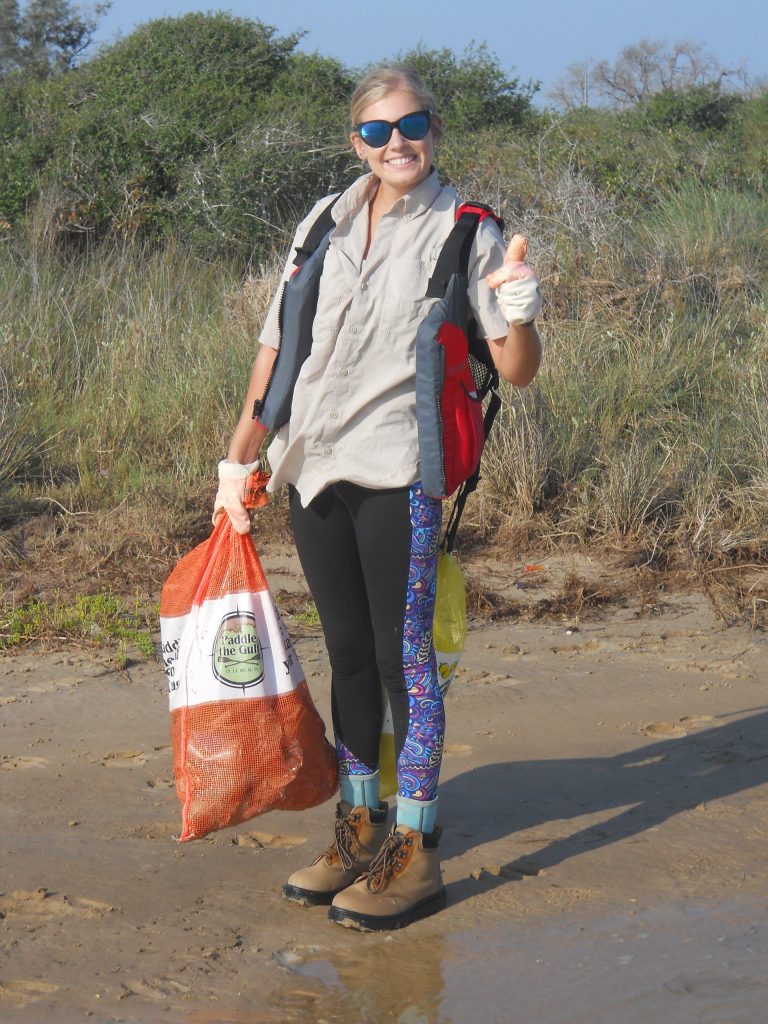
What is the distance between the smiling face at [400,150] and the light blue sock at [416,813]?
57.6 inches

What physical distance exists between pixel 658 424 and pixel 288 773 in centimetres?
440

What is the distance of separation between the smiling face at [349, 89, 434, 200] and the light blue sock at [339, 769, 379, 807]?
4.79ft

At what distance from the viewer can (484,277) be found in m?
2.82

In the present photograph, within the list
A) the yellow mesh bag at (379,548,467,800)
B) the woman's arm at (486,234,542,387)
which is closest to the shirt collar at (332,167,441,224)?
the woman's arm at (486,234,542,387)

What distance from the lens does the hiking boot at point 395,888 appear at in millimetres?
3025

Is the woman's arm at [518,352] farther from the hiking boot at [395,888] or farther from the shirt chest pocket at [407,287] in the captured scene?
the hiking boot at [395,888]

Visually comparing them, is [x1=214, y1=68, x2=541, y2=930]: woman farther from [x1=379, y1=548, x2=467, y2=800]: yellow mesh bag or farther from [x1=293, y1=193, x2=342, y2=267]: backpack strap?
[x1=379, y1=548, x2=467, y2=800]: yellow mesh bag

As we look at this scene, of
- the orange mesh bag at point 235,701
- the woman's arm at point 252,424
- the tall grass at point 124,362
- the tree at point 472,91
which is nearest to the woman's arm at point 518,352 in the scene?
the woman's arm at point 252,424

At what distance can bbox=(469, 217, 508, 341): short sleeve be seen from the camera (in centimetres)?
283

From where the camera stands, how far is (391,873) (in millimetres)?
3072

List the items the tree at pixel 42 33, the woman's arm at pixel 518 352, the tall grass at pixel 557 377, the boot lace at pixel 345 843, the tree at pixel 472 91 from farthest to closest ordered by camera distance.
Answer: the tree at pixel 42 33 → the tree at pixel 472 91 → the tall grass at pixel 557 377 → the boot lace at pixel 345 843 → the woman's arm at pixel 518 352

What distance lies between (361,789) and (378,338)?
116 cm

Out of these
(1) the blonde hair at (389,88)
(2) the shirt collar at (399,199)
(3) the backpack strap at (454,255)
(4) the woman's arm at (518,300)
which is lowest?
(4) the woman's arm at (518,300)

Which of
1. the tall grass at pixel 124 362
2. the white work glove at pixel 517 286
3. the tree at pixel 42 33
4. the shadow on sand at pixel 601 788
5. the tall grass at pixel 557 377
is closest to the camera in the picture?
the white work glove at pixel 517 286
